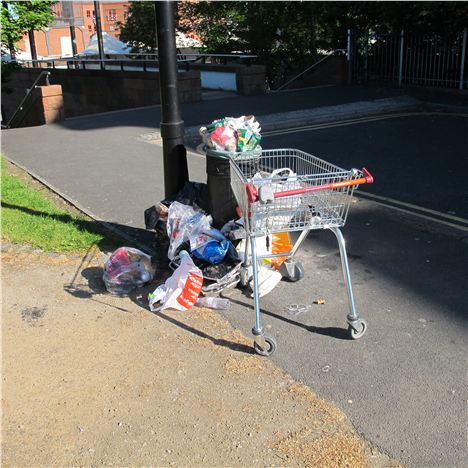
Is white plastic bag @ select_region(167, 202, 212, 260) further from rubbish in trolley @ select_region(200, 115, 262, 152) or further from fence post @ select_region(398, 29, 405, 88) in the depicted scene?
fence post @ select_region(398, 29, 405, 88)

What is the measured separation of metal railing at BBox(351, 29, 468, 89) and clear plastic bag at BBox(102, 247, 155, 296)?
13093 mm

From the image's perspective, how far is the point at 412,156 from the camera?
28.4ft

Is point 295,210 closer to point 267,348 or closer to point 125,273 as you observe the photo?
point 267,348

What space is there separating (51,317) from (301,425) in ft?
6.89

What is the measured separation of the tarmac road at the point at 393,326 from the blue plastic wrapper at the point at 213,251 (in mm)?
341

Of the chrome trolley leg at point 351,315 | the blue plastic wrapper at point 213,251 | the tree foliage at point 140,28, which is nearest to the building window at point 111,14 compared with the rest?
the tree foliage at point 140,28

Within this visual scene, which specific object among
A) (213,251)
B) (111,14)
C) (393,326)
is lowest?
(393,326)

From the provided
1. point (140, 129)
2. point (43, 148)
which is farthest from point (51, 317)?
point (140, 129)

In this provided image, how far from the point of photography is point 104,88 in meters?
19.6

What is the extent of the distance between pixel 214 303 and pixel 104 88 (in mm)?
16902

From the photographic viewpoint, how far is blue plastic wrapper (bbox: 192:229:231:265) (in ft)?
14.5

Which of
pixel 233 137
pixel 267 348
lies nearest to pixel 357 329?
pixel 267 348

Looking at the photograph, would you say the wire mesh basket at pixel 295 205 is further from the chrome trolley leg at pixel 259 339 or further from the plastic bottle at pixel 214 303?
the plastic bottle at pixel 214 303

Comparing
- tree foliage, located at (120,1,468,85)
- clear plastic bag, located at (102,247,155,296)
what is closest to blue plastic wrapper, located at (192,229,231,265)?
clear plastic bag, located at (102,247,155,296)
